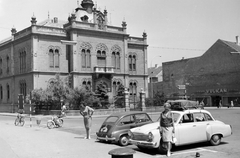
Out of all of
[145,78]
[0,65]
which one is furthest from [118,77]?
[0,65]

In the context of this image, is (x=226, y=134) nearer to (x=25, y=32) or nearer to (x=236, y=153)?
(x=236, y=153)

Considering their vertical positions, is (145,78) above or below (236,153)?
above

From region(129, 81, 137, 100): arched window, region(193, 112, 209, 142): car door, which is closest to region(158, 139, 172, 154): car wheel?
region(193, 112, 209, 142): car door

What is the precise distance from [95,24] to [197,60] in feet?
98.2

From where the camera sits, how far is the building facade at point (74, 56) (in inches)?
1813

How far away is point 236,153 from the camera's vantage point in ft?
35.5

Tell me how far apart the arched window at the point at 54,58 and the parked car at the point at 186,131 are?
36643mm

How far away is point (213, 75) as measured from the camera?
213ft

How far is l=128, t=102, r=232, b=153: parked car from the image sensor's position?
11125 millimetres

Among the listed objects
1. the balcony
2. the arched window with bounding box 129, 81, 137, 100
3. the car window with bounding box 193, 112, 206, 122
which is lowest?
the car window with bounding box 193, 112, 206, 122

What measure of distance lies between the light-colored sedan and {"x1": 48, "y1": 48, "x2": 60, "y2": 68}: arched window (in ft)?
120

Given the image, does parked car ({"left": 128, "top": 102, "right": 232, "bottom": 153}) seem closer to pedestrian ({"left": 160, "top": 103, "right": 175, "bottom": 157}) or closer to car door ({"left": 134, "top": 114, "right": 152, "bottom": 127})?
pedestrian ({"left": 160, "top": 103, "right": 175, "bottom": 157})

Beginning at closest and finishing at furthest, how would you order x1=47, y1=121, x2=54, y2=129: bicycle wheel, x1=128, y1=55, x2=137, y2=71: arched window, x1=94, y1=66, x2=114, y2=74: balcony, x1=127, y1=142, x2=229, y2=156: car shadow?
x1=127, y1=142, x2=229, y2=156: car shadow < x1=47, y1=121, x2=54, y2=129: bicycle wheel < x1=94, y1=66, x2=114, y2=74: balcony < x1=128, y1=55, x2=137, y2=71: arched window

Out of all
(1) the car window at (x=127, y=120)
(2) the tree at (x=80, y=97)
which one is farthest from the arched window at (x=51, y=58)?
(1) the car window at (x=127, y=120)
